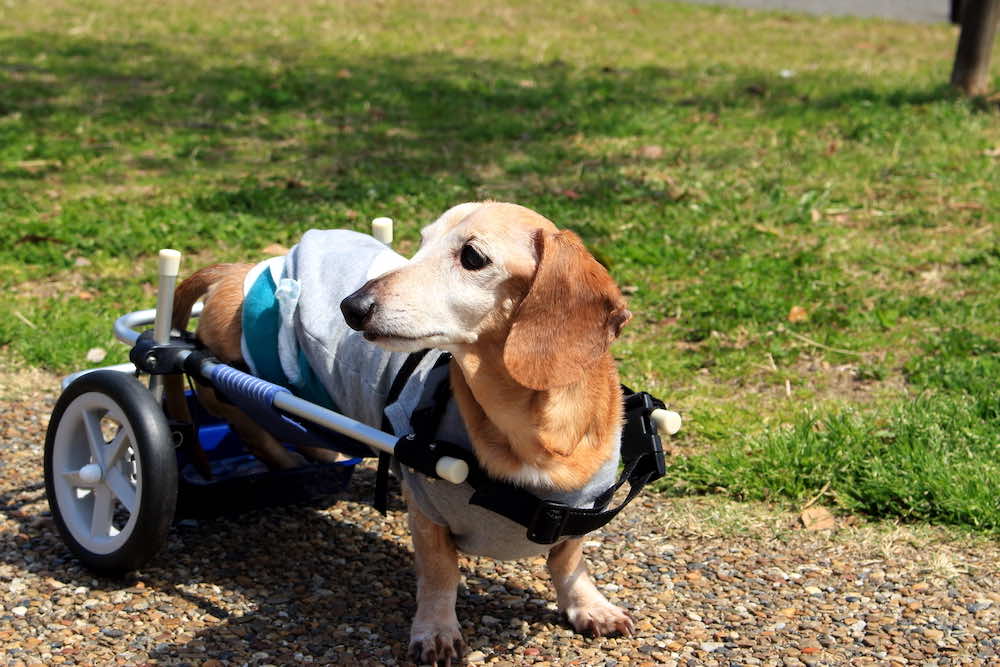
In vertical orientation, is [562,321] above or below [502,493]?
above

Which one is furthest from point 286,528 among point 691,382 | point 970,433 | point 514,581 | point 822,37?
point 822,37

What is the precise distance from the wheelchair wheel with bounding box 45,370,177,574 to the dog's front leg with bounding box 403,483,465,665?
756 millimetres

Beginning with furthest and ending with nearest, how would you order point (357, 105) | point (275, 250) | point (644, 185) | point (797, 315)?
point (357, 105) → point (644, 185) → point (275, 250) → point (797, 315)

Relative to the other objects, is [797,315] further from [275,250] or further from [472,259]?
[472,259]

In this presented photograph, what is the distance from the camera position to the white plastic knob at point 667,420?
320cm

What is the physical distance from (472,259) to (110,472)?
4.86ft

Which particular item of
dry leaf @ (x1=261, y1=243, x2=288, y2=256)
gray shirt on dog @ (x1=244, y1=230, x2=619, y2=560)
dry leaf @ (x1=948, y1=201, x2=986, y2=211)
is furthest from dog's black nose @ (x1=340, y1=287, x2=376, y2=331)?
dry leaf @ (x1=948, y1=201, x2=986, y2=211)

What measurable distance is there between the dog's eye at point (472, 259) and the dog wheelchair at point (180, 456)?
1.51ft

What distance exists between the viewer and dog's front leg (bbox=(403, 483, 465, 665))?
324cm

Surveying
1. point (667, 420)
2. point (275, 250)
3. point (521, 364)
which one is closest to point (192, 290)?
point (521, 364)

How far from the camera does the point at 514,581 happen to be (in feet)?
12.3

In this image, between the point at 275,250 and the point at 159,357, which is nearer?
the point at 159,357

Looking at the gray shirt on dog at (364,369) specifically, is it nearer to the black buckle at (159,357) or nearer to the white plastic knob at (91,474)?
the black buckle at (159,357)

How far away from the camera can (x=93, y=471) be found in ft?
12.1
